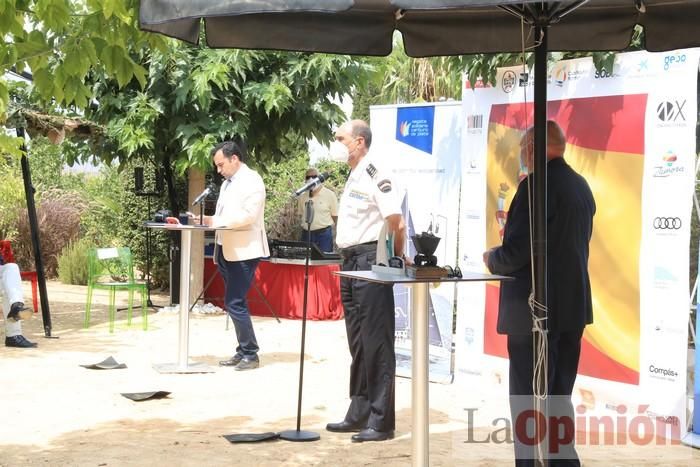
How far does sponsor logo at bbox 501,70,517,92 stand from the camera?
764 cm

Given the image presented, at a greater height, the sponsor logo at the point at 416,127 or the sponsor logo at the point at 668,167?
the sponsor logo at the point at 416,127

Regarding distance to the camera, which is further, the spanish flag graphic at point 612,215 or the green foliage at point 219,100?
the green foliage at point 219,100

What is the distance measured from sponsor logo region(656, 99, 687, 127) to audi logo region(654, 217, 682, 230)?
1.91 feet

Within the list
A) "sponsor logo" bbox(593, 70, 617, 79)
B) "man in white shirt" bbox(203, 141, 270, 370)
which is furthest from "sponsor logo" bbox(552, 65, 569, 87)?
"man in white shirt" bbox(203, 141, 270, 370)

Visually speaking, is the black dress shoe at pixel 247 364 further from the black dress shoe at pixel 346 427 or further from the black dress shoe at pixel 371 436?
the black dress shoe at pixel 371 436

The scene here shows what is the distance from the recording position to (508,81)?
7.67 meters

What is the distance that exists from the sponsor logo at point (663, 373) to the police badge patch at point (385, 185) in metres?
2.02

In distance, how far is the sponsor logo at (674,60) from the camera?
6.34 meters

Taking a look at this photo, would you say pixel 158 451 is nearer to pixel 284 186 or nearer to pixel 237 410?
pixel 237 410

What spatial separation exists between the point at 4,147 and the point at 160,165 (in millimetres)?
9028

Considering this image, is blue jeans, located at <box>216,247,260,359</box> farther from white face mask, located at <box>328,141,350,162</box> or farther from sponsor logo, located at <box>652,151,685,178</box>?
sponsor logo, located at <box>652,151,685,178</box>

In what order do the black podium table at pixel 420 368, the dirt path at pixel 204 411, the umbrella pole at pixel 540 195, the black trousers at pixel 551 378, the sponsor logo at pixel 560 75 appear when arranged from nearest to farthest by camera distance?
the umbrella pole at pixel 540 195 < the black podium table at pixel 420 368 < the black trousers at pixel 551 378 < the dirt path at pixel 204 411 < the sponsor logo at pixel 560 75

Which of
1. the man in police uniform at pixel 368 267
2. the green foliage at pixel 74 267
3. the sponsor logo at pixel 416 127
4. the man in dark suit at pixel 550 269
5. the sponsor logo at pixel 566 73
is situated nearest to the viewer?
the man in dark suit at pixel 550 269

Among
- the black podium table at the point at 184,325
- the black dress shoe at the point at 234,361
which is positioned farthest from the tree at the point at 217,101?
the black dress shoe at the point at 234,361
